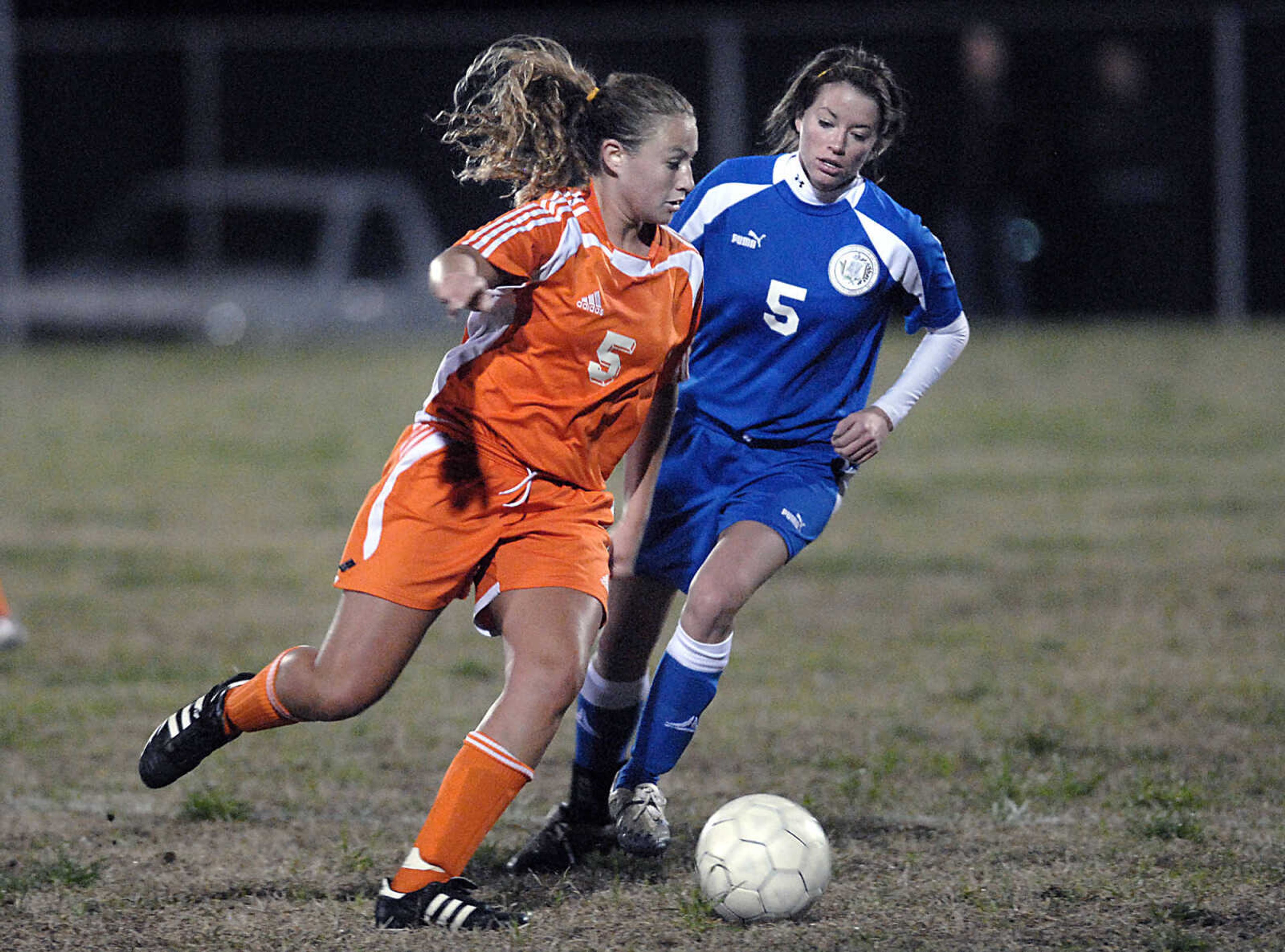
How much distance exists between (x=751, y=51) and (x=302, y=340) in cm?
558

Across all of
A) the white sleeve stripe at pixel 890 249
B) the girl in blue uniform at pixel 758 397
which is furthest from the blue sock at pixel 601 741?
the white sleeve stripe at pixel 890 249

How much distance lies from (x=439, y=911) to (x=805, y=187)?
201 centimetres

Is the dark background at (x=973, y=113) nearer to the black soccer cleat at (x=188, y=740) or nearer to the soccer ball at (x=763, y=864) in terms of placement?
the black soccer cleat at (x=188, y=740)

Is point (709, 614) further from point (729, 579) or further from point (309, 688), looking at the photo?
point (309, 688)

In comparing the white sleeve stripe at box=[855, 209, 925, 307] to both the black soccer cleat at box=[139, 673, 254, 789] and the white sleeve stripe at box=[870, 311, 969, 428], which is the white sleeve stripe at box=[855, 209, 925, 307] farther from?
the black soccer cleat at box=[139, 673, 254, 789]

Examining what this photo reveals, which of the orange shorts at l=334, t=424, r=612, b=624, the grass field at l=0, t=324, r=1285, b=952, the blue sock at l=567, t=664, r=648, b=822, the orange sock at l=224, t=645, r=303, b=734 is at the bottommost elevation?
the grass field at l=0, t=324, r=1285, b=952

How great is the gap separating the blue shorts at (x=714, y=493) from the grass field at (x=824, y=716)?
2.45ft

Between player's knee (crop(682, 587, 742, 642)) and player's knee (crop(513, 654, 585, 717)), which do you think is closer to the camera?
player's knee (crop(513, 654, 585, 717))

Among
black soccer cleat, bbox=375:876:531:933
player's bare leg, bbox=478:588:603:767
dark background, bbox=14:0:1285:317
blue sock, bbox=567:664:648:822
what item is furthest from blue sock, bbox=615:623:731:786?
dark background, bbox=14:0:1285:317

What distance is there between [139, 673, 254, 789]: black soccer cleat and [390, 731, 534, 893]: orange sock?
26.2 inches

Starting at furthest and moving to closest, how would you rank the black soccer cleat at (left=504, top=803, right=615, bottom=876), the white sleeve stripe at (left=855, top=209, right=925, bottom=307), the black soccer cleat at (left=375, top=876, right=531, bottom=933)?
the white sleeve stripe at (left=855, top=209, right=925, bottom=307) → the black soccer cleat at (left=504, top=803, right=615, bottom=876) → the black soccer cleat at (left=375, top=876, right=531, bottom=933)

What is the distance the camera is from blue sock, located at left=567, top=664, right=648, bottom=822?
4.50 metres

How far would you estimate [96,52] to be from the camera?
19.0 m

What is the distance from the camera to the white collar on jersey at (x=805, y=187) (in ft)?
14.6
